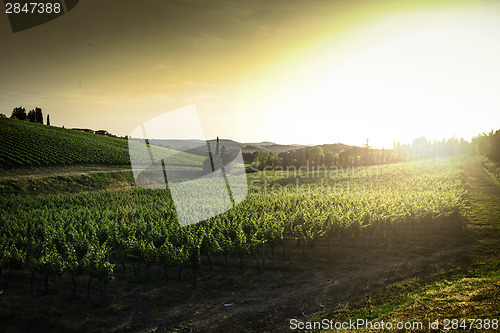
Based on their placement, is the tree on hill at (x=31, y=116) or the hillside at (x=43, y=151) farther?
the tree on hill at (x=31, y=116)

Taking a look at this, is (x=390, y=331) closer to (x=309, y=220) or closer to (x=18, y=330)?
(x=309, y=220)

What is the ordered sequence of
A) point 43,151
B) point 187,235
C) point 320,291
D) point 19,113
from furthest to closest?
1. point 19,113
2. point 43,151
3. point 187,235
4. point 320,291

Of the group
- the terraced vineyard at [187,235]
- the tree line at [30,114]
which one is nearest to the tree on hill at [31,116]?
the tree line at [30,114]

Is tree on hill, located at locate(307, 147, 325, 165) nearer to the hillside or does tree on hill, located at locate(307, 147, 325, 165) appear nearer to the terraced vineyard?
the hillside

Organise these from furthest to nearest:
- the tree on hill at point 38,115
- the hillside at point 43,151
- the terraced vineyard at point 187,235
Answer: the tree on hill at point 38,115, the hillside at point 43,151, the terraced vineyard at point 187,235

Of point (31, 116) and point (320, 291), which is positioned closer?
point (320, 291)

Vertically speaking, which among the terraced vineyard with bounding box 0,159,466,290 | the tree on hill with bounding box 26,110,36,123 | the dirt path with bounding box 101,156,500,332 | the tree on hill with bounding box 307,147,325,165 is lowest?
the dirt path with bounding box 101,156,500,332

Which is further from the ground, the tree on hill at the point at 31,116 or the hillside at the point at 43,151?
the tree on hill at the point at 31,116

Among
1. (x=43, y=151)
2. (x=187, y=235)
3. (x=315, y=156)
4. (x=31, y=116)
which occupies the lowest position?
(x=187, y=235)

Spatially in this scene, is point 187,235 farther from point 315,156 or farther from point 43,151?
point 315,156

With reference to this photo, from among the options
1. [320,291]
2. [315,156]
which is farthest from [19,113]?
[320,291]

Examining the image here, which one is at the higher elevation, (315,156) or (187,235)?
(315,156)

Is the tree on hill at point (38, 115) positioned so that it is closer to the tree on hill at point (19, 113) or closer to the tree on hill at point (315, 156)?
the tree on hill at point (19, 113)

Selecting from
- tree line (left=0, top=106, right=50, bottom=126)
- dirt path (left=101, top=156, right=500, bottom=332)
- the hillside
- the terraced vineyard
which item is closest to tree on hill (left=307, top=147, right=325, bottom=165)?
the hillside
